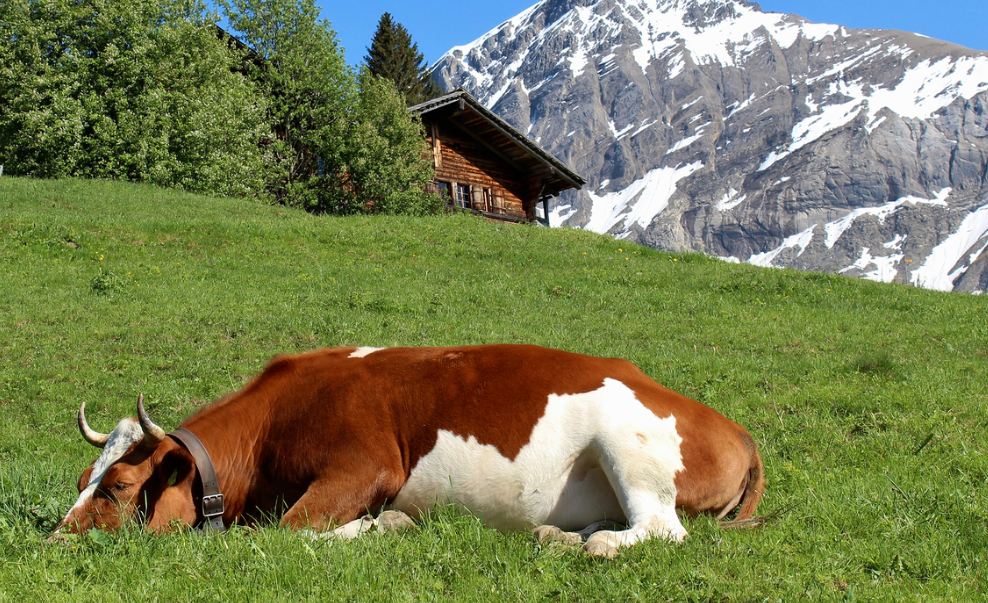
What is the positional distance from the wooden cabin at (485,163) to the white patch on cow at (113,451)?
30.5 metres

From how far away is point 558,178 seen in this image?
124ft

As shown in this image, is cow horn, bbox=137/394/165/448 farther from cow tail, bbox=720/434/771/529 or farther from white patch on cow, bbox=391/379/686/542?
cow tail, bbox=720/434/771/529

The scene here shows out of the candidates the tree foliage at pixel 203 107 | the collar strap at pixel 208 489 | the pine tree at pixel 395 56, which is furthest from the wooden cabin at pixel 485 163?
the collar strap at pixel 208 489

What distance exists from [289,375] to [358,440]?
2.71ft

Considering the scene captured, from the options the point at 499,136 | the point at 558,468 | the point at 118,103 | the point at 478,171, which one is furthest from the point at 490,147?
the point at 558,468

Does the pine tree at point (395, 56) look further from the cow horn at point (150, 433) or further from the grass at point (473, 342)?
the cow horn at point (150, 433)

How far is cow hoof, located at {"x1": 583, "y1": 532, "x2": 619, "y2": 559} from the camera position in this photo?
3.63 metres

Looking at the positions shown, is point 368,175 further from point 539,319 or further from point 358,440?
point 358,440

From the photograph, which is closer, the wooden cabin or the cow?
the cow

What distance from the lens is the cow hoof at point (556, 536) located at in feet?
12.9

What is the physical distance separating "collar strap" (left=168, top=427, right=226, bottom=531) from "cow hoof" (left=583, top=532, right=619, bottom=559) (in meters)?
2.11

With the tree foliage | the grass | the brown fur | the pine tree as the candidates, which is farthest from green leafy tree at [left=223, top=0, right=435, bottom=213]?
the brown fur

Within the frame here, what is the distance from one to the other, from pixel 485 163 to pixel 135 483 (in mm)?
34994

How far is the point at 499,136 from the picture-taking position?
121ft
